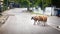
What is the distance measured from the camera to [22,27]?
6289mm

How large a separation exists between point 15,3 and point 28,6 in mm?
337

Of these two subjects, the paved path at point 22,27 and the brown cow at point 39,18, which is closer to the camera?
the paved path at point 22,27

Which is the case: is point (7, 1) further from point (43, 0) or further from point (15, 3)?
point (43, 0)

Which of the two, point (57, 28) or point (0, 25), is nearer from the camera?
point (57, 28)

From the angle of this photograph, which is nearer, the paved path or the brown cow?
the paved path

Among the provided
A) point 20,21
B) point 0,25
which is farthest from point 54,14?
point 0,25

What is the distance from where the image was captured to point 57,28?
6.32 meters

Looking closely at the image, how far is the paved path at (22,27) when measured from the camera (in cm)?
595

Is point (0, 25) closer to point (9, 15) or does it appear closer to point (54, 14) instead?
point (9, 15)

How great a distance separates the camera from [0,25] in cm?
680

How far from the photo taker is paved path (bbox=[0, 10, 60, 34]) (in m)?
5.95

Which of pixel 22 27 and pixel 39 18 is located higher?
pixel 39 18

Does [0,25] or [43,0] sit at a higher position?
[43,0]

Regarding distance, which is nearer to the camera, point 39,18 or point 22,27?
point 22,27
